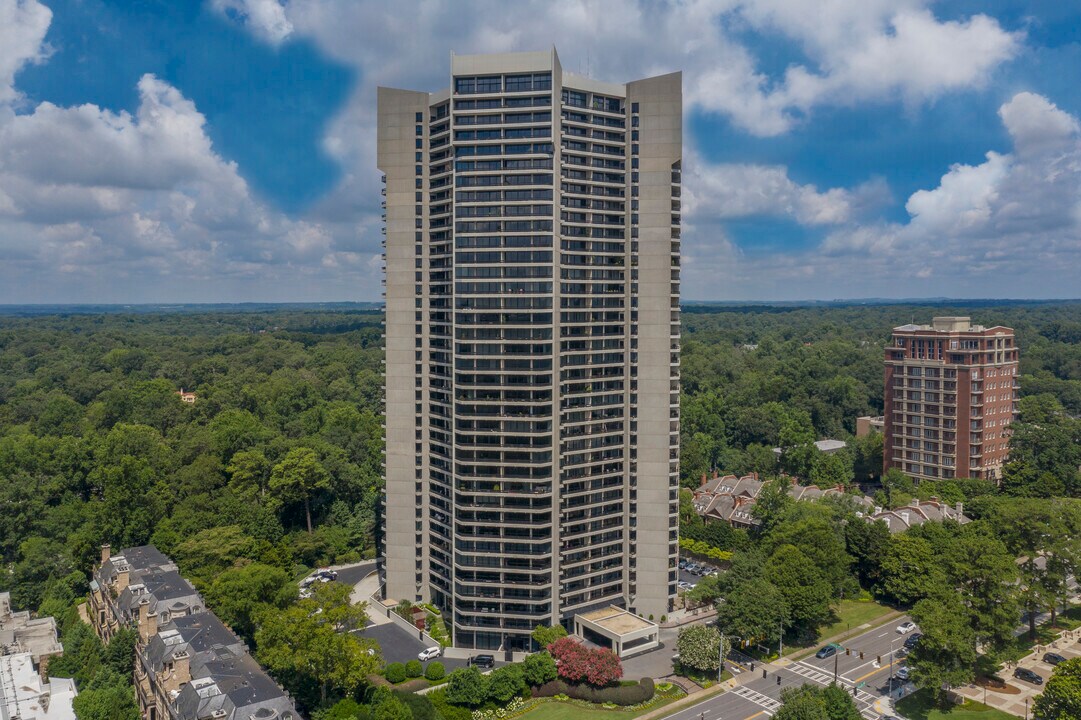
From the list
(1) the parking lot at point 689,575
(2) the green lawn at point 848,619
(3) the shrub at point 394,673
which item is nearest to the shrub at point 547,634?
(3) the shrub at point 394,673

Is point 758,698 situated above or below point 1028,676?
below

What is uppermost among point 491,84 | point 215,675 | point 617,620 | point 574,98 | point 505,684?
point 491,84

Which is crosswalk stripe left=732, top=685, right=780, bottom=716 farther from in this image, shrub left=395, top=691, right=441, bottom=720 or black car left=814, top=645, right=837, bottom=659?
shrub left=395, top=691, right=441, bottom=720

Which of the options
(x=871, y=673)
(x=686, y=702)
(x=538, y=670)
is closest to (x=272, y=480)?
(x=538, y=670)

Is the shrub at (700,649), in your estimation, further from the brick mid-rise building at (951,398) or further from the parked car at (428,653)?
the brick mid-rise building at (951,398)

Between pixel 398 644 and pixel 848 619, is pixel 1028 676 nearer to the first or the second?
pixel 848 619

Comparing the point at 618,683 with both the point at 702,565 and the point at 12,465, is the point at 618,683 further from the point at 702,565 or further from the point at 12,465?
the point at 12,465

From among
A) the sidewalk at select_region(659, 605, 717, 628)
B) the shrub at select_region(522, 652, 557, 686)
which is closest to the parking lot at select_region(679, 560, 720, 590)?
the sidewalk at select_region(659, 605, 717, 628)
